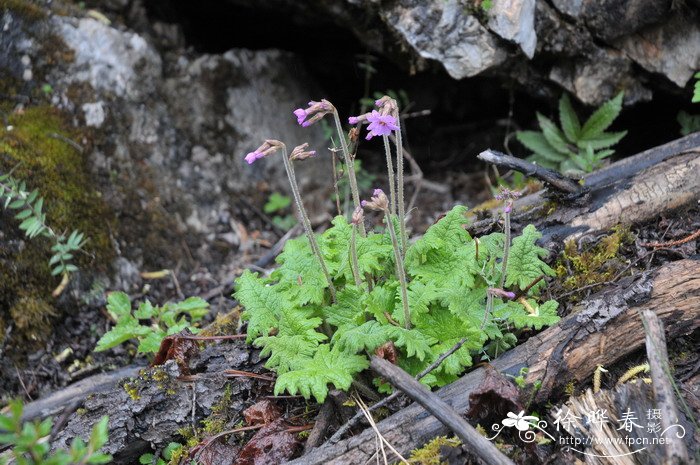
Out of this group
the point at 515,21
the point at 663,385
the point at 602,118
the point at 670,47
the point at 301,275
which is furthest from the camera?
the point at 602,118

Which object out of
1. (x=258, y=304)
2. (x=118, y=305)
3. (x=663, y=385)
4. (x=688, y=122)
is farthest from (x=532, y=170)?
(x=118, y=305)

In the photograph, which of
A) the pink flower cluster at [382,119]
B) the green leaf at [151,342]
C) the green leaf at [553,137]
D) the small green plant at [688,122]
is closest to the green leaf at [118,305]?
the green leaf at [151,342]

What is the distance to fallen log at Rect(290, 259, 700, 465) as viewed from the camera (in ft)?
9.25

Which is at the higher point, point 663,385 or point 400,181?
point 400,181

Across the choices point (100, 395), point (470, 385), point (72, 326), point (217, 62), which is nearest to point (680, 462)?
point (470, 385)

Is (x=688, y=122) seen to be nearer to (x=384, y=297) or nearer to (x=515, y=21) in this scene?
(x=515, y=21)

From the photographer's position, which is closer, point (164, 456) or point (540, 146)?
point (164, 456)

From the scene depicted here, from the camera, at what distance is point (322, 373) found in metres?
2.86

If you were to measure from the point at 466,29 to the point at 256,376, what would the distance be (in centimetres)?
361

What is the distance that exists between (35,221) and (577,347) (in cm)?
391

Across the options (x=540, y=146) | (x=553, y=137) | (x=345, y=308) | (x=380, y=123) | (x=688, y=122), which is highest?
(x=380, y=123)

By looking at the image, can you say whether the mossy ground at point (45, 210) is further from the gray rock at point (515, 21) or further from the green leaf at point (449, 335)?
the gray rock at point (515, 21)

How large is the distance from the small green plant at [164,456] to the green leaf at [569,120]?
4545 mm

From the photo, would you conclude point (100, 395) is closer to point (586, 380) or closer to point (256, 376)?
point (256, 376)
